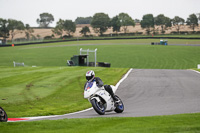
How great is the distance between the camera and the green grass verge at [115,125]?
8.35 m

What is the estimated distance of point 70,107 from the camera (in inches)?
602

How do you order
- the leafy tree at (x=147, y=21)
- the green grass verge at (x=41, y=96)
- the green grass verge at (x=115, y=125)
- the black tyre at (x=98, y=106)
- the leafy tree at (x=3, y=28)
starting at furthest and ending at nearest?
the leafy tree at (x=147, y=21), the leafy tree at (x=3, y=28), the green grass verge at (x=41, y=96), the black tyre at (x=98, y=106), the green grass verge at (x=115, y=125)

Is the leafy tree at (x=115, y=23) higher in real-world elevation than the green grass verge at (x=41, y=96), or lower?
higher

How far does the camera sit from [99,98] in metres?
12.0

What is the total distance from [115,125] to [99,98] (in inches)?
114

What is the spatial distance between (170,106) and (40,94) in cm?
766

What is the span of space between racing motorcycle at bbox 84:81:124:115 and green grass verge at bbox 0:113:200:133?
Result: 1611 mm

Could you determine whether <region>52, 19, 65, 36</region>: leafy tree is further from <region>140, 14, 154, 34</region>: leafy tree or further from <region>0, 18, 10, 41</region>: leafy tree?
<region>140, 14, 154, 34</region>: leafy tree

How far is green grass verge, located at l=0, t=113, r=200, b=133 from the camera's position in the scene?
329 inches

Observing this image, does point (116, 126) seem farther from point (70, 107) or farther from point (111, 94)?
point (70, 107)

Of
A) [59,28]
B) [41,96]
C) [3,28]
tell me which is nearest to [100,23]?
[59,28]

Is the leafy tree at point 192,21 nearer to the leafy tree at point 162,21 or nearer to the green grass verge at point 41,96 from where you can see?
A: the leafy tree at point 162,21

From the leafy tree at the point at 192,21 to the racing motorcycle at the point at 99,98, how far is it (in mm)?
163121

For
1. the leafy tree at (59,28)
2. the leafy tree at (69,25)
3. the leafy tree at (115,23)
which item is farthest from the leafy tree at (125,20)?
the leafy tree at (59,28)
